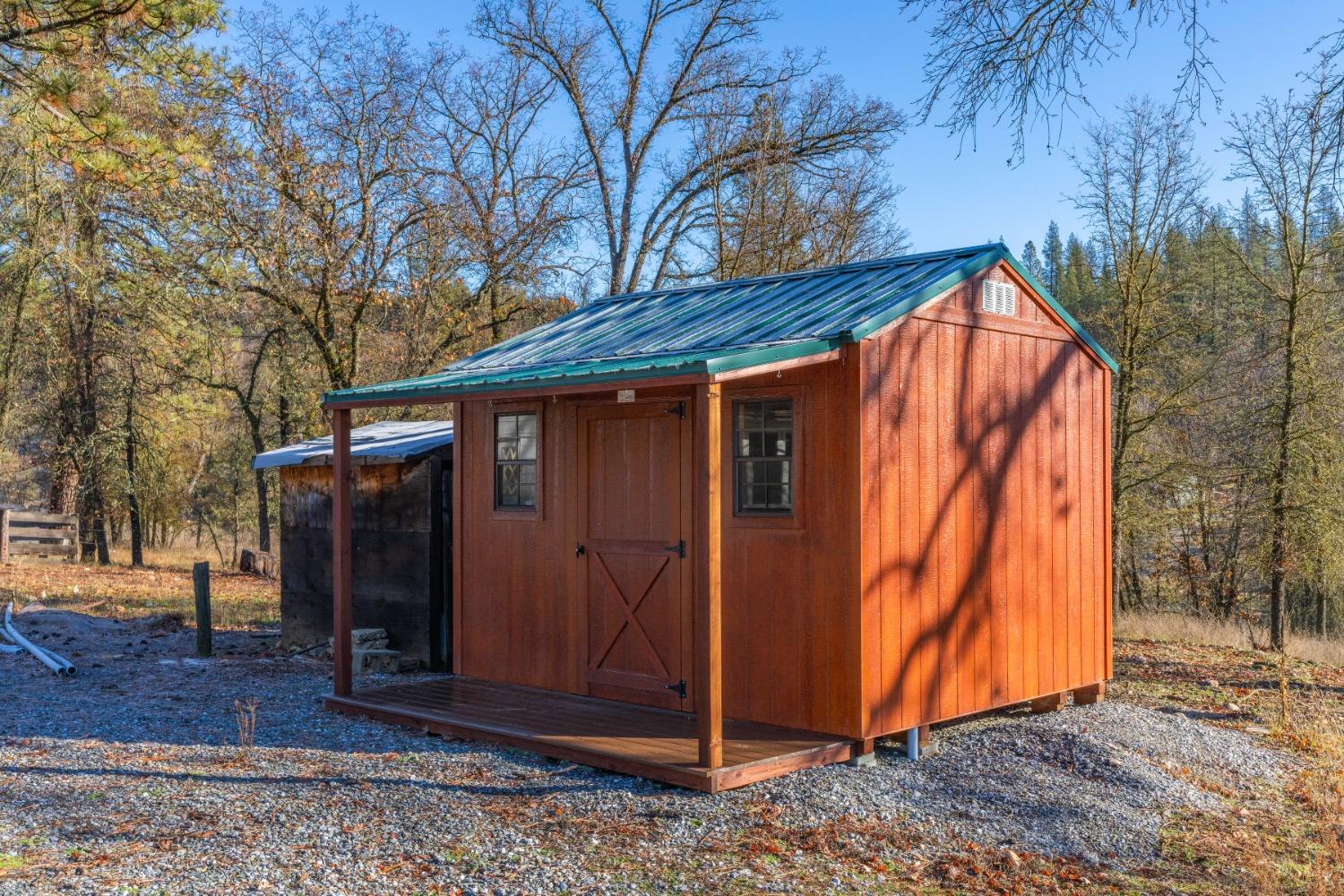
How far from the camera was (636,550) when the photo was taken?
25.8 ft

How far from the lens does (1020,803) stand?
238 inches

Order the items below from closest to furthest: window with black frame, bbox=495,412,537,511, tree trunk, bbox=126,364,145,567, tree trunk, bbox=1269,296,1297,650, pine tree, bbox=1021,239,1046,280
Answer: window with black frame, bbox=495,412,537,511 → tree trunk, bbox=1269,296,1297,650 → tree trunk, bbox=126,364,145,567 → pine tree, bbox=1021,239,1046,280

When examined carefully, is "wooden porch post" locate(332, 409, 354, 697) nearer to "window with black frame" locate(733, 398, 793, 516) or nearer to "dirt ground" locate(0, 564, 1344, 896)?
"dirt ground" locate(0, 564, 1344, 896)

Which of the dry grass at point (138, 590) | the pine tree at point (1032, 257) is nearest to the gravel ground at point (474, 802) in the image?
the dry grass at point (138, 590)

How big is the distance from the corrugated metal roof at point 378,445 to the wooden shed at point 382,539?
14 millimetres

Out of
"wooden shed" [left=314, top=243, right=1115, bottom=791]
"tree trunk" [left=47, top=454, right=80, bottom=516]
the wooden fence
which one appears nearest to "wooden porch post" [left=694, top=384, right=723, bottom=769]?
"wooden shed" [left=314, top=243, right=1115, bottom=791]

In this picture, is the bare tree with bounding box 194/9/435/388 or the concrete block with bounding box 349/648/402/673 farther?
the bare tree with bounding box 194/9/435/388

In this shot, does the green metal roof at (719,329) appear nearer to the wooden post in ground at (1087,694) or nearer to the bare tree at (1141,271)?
the wooden post in ground at (1087,694)

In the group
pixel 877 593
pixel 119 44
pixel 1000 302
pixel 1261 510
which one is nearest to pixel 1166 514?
pixel 1261 510

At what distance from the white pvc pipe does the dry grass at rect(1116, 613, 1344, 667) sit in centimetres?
1154

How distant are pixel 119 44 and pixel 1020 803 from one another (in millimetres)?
9661

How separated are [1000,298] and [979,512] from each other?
1.48 metres

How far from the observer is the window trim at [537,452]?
853cm

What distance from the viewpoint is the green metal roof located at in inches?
260
